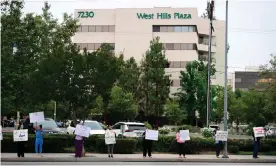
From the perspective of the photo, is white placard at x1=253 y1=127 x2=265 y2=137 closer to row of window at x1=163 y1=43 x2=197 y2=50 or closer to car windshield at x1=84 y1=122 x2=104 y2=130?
car windshield at x1=84 y1=122 x2=104 y2=130

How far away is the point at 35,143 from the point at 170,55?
5402 centimetres

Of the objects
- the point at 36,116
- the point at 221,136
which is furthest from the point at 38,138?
the point at 221,136

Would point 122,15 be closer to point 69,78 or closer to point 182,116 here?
point 182,116

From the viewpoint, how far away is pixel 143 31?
7775cm

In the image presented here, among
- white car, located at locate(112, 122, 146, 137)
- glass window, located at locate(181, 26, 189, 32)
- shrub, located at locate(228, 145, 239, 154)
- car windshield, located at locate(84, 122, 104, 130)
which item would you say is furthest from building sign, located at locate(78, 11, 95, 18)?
shrub, located at locate(228, 145, 239, 154)

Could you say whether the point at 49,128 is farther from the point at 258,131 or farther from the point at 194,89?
the point at 194,89

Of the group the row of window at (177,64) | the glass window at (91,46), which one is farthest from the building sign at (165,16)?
the glass window at (91,46)

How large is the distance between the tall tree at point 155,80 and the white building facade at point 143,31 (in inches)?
327

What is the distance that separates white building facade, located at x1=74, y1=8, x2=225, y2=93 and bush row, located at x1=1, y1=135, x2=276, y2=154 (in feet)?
153

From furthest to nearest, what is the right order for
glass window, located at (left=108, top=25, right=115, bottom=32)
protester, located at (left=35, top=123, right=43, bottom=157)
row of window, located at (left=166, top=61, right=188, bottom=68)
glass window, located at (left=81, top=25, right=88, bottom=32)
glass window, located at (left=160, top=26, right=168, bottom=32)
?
glass window, located at (left=81, top=25, right=88, bottom=32) < glass window, located at (left=108, top=25, right=115, bottom=32) < glass window, located at (left=160, top=26, right=168, bottom=32) < row of window, located at (left=166, top=61, right=188, bottom=68) < protester, located at (left=35, top=123, right=43, bottom=157)

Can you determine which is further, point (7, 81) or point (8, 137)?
point (7, 81)

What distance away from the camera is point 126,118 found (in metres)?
62.6

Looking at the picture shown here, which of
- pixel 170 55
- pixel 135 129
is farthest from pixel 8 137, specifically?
pixel 170 55

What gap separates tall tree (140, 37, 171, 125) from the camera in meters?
65.6
